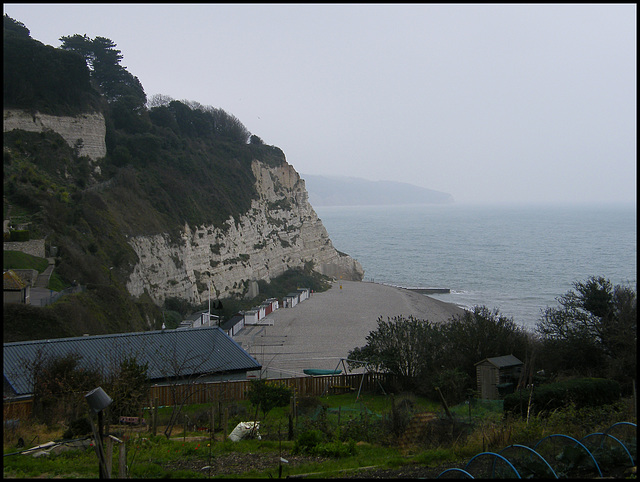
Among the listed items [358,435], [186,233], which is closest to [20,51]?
[186,233]

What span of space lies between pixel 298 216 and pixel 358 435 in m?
55.5

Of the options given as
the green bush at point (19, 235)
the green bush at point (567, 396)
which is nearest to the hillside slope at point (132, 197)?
the green bush at point (19, 235)

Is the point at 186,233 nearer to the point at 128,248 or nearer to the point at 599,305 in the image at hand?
the point at 128,248

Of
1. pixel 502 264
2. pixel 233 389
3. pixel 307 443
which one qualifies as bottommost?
pixel 502 264

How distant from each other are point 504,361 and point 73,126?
34888 millimetres

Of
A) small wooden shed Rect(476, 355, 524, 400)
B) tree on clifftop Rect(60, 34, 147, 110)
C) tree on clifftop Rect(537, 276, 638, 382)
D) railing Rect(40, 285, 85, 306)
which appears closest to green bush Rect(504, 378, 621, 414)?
tree on clifftop Rect(537, 276, 638, 382)

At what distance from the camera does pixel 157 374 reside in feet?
56.4

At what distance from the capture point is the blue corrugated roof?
626 inches

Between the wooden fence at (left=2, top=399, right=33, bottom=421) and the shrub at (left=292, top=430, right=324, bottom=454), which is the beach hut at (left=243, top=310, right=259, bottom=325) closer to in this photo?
the wooden fence at (left=2, top=399, right=33, bottom=421)

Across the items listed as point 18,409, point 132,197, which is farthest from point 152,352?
point 132,197

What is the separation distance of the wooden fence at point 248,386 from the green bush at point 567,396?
541 cm

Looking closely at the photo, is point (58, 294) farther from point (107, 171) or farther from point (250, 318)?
point (107, 171)

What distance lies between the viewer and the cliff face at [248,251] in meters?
37.1

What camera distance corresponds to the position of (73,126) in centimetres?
3981
